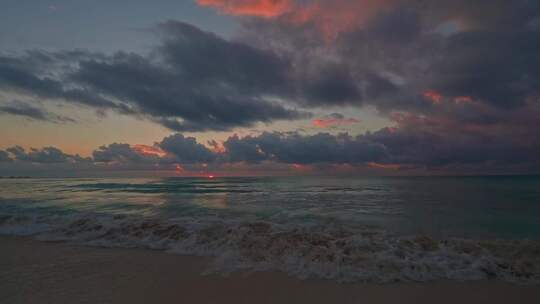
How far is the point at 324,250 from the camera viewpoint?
8117mm

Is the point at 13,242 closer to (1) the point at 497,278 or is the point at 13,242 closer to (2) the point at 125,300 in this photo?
(2) the point at 125,300

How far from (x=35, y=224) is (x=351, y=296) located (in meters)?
14.9

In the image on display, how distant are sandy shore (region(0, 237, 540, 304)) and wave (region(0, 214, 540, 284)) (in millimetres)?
463

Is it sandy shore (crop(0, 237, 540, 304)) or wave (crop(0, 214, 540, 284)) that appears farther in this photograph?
wave (crop(0, 214, 540, 284))

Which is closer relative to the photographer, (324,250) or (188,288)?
(188,288)

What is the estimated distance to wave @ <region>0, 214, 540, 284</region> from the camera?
666cm

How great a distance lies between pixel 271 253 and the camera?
806 cm

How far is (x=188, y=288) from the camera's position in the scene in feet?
19.3

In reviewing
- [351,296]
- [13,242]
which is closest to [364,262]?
[351,296]

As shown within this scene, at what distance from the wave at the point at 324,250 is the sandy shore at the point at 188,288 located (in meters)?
0.46

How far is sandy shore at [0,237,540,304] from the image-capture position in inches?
212

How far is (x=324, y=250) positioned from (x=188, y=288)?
13.5 feet

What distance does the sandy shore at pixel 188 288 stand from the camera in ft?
17.7

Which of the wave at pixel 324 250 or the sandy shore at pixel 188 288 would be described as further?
the wave at pixel 324 250
